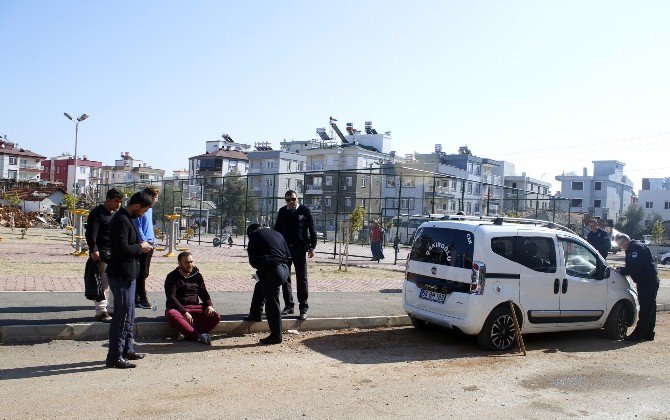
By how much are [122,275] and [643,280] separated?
26.5 feet

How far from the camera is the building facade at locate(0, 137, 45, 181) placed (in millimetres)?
93062

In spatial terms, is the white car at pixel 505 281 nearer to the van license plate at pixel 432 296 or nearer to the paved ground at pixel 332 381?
the van license plate at pixel 432 296

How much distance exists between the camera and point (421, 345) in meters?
8.93

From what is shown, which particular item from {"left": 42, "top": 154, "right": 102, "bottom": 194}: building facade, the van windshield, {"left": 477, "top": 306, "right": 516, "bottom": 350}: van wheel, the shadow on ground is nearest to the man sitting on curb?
the shadow on ground

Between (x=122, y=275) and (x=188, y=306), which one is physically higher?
(x=122, y=275)

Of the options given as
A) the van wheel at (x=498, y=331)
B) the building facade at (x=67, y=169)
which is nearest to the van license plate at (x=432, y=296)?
the van wheel at (x=498, y=331)

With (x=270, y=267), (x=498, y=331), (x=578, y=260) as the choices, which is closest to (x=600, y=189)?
(x=578, y=260)

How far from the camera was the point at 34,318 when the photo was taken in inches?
329

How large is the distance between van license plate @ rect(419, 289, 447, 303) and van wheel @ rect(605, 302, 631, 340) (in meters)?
3.17

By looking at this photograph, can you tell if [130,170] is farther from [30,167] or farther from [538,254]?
[538,254]

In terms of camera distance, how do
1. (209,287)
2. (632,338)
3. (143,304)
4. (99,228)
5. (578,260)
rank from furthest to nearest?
(209,287)
(632,338)
(143,304)
(578,260)
(99,228)

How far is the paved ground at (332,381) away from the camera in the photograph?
5586 mm

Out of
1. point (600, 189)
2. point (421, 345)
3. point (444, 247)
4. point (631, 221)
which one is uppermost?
point (600, 189)

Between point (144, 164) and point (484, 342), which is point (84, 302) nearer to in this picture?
point (484, 342)
